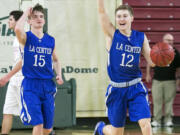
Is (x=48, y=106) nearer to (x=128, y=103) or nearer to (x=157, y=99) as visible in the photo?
(x=128, y=103)

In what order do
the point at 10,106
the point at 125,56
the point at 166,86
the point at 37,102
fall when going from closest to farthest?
the point at 125,56
the point at 37,102
the point at 10,106
the point at 166,86

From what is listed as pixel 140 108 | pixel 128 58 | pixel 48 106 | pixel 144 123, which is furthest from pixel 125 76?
pixel 48 106

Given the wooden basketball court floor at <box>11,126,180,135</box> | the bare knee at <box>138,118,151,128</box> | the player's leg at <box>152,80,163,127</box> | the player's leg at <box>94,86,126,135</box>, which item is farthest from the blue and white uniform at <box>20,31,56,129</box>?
the player's leg at <box>152,80,163,127</box>

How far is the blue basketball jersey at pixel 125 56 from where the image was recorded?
6.48 meters

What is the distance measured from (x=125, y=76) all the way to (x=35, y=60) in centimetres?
118

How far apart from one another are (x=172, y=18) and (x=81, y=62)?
247 centimetres

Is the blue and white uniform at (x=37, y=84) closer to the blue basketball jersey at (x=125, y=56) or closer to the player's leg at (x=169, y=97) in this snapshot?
the blue basketball jersey at (x=125, y=56)

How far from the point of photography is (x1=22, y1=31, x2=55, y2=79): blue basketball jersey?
673 centimetres

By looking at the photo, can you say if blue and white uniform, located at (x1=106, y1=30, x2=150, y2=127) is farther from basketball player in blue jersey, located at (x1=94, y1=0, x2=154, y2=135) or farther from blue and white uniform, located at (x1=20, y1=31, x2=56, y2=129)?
blue and white uniform, located at (x1=20, y1=31, x2=56, y2=129)

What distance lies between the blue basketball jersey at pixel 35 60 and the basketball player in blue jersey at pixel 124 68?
33.0 inches

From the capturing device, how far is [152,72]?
12.1m

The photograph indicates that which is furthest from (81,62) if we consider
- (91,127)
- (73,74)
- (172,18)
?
(172,18)

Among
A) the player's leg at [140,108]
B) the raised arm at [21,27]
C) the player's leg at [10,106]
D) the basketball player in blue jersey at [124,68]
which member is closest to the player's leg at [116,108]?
the basketball player in blue jersey at [124,68]

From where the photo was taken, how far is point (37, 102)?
6.59 meters
